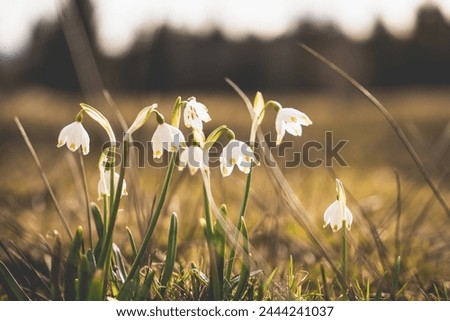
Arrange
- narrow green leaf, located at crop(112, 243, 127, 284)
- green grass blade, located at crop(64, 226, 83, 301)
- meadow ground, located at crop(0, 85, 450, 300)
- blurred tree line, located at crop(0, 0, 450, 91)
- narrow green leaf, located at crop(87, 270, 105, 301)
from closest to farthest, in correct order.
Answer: narrow green leaf, located at crop(87, 270, 105, 301) < green grass blade, located at crop(64, 226, 83, 301) < narrow green leaf, located at crop(112, 243, 127, 284) < meadow ground, located at crop(0, 85, 450, 300) < blurred tree line, located at crop(0, 0, 450, 91)

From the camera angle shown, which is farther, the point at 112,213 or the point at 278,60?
the point at 278,60

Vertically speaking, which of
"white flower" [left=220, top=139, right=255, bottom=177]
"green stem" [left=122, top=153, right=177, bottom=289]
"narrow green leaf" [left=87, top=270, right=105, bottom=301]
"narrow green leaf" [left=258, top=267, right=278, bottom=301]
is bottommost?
"narrow green leaf" [left=258, top=267, right=278, bottom=301]

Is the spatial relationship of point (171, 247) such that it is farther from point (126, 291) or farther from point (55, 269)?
point (55, 269)

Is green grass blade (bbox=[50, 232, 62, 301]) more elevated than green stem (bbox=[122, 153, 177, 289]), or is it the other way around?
green stem (bbox=[122, 153, 177, 289])

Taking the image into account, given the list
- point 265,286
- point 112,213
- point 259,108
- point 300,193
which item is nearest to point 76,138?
point 112,213

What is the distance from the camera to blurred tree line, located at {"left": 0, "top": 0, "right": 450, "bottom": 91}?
24.2 ft

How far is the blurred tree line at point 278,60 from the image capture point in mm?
7383

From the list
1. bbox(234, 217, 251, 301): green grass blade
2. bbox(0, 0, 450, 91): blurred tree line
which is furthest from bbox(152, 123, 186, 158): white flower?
bbox(0, 0, 450, 91): blurred tree line

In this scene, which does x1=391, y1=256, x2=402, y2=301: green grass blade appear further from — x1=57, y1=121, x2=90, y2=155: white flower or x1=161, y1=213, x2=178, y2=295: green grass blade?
x1=57, y1=121, x2=90, y2=155: white flower

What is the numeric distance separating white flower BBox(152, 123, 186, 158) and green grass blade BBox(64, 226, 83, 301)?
0.26 m

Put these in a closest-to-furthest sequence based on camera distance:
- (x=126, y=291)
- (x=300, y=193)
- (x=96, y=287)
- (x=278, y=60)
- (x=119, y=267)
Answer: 1. (x=96, y=287)
2. (x=126, y=291)
3. (x=119, y=267)
4. (x=300, y=193)
5. (x=278, y=60)

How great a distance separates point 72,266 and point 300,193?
94.0 inches

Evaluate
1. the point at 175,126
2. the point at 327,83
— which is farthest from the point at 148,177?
the point at 327,83

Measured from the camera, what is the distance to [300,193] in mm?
3660
